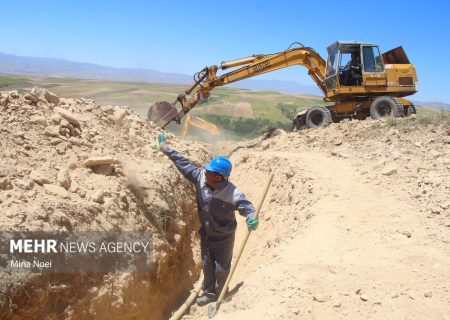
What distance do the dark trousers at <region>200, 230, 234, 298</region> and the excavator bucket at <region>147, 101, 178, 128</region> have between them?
6.85m

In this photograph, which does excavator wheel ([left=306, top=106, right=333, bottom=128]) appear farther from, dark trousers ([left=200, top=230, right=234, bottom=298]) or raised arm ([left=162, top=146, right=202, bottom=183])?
dark trousers ([left=200, top=230, right=234, bottom=298])

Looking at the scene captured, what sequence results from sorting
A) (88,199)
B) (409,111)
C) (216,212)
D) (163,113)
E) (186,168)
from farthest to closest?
(409,111), (163,113), (186,168), (88,199), (216,212)

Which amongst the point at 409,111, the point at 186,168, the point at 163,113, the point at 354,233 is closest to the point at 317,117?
the point at 409,111

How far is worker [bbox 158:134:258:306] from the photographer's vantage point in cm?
482

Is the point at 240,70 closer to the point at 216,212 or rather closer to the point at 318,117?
the point at 318,117

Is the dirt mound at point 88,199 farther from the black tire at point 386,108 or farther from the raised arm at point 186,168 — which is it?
the black tire at point 386,108

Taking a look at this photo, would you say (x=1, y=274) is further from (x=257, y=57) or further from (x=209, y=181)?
(x=257, y=57)

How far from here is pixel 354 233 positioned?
5523 millimetres

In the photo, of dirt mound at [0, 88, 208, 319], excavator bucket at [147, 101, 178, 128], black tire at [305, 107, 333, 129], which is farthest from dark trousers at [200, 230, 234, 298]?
black tire at [305, 107, 333, 129]

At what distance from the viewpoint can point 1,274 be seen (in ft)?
12.8

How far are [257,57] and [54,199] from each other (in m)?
8.88

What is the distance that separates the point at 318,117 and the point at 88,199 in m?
9.32

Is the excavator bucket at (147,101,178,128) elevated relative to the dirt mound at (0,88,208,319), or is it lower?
elevated

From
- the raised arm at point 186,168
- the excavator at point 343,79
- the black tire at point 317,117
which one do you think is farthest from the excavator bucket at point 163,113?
the raised arm at point 186,168
